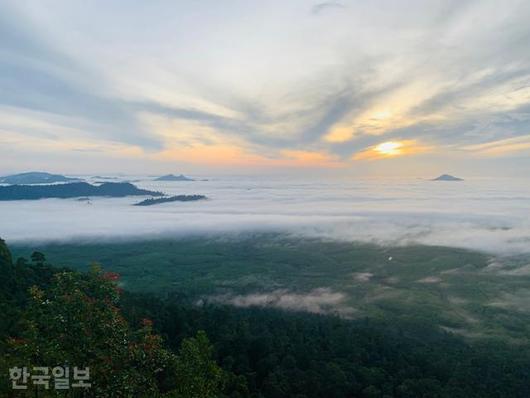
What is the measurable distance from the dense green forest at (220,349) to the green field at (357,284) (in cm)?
1313

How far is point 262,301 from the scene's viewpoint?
125875 mm

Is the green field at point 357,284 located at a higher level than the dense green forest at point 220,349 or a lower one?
lower

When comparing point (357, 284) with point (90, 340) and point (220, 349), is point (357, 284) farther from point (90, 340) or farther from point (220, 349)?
point (90, 340)

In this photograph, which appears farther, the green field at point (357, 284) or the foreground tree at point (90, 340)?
the green field at point (357, 284)

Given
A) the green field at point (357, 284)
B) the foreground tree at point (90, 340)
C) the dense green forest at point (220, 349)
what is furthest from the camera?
the green field at point (357, 284)

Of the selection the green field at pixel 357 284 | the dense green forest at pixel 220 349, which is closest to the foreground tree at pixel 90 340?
the dense green forest at pixel 220 349

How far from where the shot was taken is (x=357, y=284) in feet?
503

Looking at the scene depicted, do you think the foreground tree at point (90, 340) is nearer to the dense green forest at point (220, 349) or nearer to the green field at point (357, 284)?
the dense green forest at point (220, 349)

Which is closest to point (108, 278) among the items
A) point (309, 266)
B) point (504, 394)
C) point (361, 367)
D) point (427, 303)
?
point (361, 367)

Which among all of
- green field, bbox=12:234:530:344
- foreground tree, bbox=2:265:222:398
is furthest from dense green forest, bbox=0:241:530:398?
green field, bbox=12:234:530:344

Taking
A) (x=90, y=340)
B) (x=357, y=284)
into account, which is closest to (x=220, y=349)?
(x=90, y=340)

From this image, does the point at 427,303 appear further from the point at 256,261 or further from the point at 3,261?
the point at 3,261

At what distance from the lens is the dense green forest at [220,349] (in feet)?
52.6

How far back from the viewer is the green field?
119 meters
